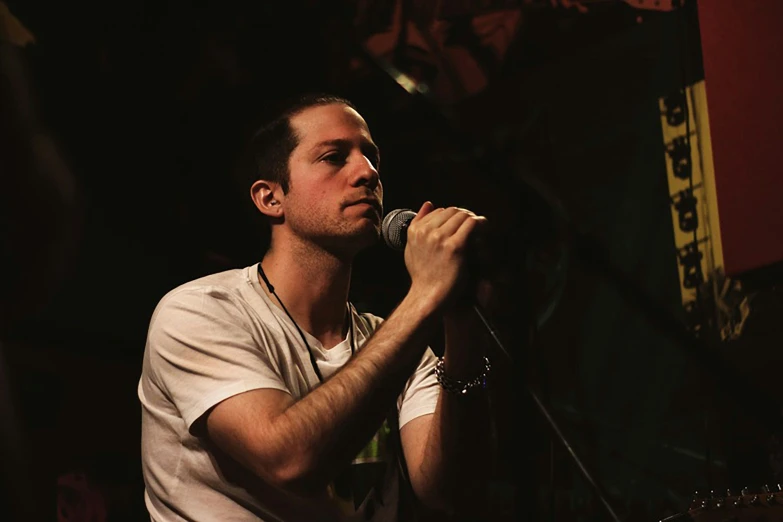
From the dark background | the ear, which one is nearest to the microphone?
the dark background

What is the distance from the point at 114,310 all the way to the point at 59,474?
45cm

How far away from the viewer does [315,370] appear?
167 centimetres

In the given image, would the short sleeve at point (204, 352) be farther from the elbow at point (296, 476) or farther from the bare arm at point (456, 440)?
the bare arm at point (456, 440)

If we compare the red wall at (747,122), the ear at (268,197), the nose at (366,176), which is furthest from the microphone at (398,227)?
the red wall at (747,122)

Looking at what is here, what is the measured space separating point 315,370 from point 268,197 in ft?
1.78

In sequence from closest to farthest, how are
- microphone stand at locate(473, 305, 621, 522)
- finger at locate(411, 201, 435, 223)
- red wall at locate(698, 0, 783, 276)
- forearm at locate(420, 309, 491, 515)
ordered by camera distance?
finger at locate(411, 201, 435, 223), microphone stand at locate(473, 305, 621, 522), forearm at locate(420, 309, 491, 515), red wall at locate(698, 0, 783, 276)

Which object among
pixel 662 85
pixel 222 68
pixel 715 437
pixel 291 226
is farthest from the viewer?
pixel 662 85

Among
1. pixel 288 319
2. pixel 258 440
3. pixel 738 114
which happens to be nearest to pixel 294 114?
pixel 288 319

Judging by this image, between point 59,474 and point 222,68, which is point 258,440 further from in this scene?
point 222,68

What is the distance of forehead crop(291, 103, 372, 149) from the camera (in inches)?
75.5

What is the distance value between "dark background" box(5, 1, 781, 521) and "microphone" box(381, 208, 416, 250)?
182mm

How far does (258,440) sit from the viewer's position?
1.29 m

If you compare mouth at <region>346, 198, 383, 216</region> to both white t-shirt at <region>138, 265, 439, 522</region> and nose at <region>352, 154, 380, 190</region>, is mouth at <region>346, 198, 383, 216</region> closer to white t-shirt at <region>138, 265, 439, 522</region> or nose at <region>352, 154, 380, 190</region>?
nose at <region>352, 154, 380, 190</region>

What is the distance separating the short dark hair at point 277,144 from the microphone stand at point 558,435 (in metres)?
0.68
